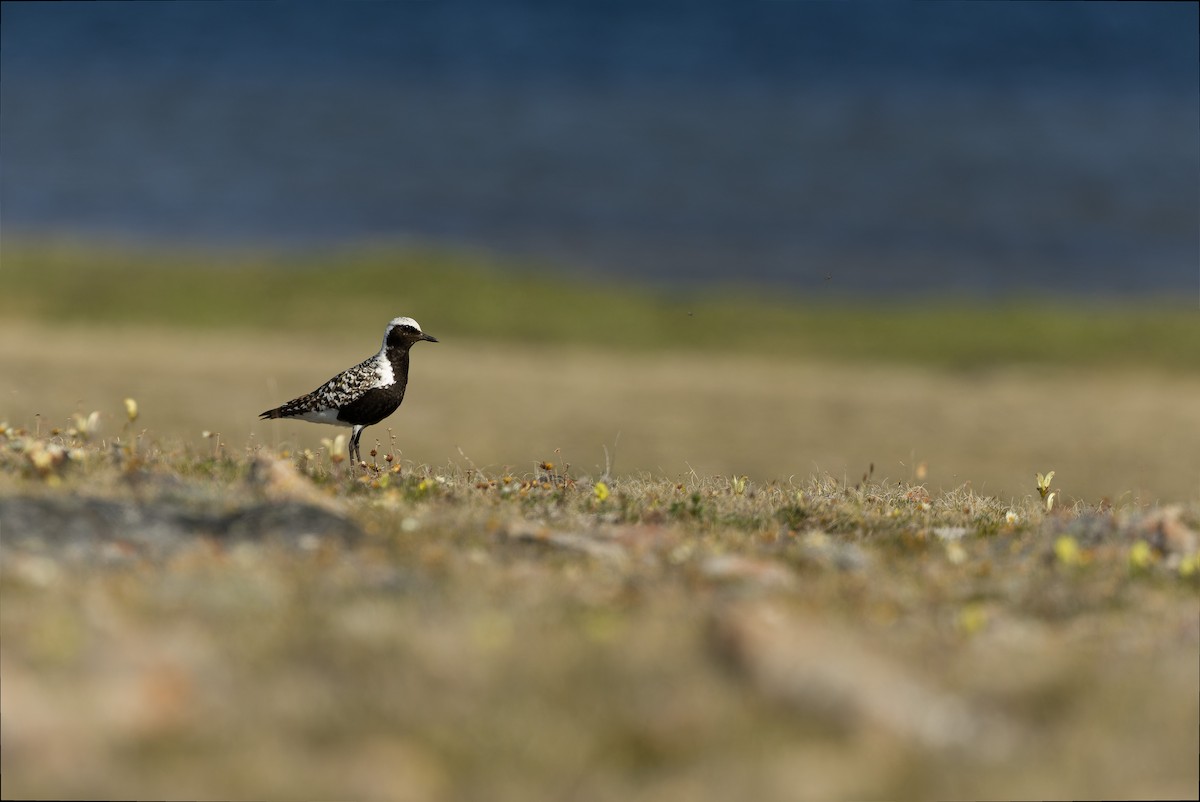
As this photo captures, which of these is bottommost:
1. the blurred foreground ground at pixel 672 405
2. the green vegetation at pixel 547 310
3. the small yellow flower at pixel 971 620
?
the small yellow flower at pixel 971 620

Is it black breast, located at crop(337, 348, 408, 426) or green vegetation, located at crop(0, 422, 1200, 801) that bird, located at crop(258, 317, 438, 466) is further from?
green vegetation, located at crop(0, 422, 1200, 801)

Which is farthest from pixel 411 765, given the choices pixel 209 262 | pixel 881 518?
pixel 209 262

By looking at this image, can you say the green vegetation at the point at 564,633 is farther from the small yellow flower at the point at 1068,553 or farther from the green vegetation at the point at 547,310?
the green vegetation at the point at 547,310

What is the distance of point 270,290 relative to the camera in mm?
75188

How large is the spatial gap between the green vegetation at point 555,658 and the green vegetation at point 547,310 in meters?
57.4

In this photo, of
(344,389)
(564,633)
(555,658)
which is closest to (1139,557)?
(564,633)

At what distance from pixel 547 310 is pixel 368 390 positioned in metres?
62.0

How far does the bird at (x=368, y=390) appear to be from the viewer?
1345 centimetres

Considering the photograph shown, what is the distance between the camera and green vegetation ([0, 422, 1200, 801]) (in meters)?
5.83

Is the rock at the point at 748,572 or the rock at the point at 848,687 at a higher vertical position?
the rock at the point at 748,572

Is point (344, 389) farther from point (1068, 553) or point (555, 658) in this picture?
point (555, 658)

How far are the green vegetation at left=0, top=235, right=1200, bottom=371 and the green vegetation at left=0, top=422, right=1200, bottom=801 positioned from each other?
57.4 m

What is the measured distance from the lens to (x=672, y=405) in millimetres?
52281

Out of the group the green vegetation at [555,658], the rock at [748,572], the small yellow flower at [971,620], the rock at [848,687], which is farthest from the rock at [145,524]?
the small yellow flower at [971,620]
